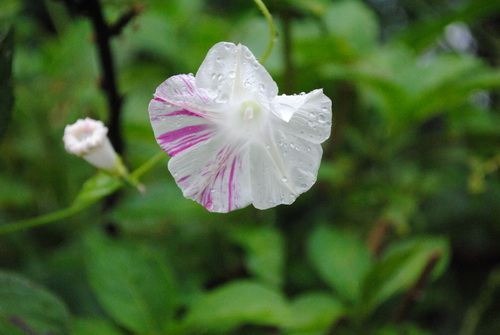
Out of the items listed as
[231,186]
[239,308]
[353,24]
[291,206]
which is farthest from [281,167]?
[353,24]

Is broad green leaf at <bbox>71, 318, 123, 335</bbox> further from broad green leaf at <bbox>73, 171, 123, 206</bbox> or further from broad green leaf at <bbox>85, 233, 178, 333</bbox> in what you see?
broad green leaf at <bbox>73, 171, 123, 206</bbox>

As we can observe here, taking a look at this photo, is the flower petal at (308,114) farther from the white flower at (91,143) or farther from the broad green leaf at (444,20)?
the broad green leaf at (444,20)

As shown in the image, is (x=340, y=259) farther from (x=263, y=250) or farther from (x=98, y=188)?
(x=98, y=188)

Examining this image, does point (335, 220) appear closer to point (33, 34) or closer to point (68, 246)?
point (68, 246)

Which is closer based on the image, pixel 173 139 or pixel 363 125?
pixel 173 139

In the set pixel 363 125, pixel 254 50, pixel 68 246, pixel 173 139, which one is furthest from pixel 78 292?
pixel 363 125

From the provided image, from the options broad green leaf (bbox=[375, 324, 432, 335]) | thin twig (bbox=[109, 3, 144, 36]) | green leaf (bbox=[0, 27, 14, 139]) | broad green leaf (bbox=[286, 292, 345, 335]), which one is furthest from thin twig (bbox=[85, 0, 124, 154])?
broad green leaf (bbox=[375, 324, 432, 335])

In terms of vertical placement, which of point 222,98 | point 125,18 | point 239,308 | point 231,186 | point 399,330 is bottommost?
point 399,330
